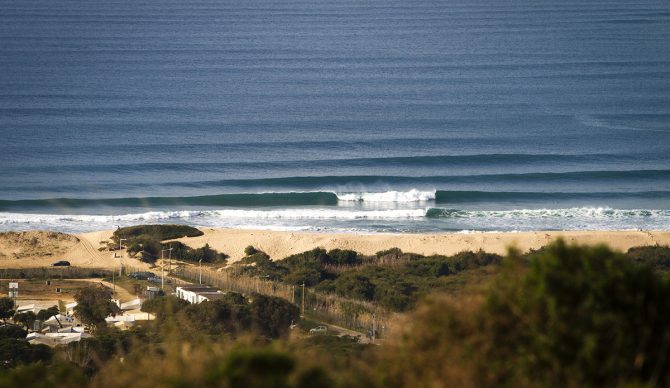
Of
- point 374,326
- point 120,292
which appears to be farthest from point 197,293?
point 374,326

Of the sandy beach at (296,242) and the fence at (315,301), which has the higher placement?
the sandy beach at (296,242)

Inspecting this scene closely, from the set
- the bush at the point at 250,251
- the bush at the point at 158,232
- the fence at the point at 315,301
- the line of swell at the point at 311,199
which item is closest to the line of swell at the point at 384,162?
the line of swell at the point at 311,199

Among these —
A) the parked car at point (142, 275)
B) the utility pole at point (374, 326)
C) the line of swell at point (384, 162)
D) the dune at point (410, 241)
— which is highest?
the line of swell at point (384, 162)

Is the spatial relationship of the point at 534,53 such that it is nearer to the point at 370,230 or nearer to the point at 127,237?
the point at 370,230

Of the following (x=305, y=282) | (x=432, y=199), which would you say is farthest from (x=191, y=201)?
(x=305, y=282)

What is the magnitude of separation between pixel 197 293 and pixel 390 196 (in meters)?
19.0

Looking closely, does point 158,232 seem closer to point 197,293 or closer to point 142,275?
point 142,275

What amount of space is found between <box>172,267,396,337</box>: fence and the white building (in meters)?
0.81

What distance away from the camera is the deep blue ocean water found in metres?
45.0

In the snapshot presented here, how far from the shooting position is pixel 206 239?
38.1 m

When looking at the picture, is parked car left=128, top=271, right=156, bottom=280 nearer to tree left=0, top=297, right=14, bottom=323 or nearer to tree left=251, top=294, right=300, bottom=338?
tree left=0, top=297, right=14, bottom=323

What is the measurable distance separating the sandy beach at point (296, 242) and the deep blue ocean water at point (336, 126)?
328 cm

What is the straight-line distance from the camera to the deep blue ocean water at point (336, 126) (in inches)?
1770

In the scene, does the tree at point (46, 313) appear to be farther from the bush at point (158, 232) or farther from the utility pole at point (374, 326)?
the bush at point (158, 232)
